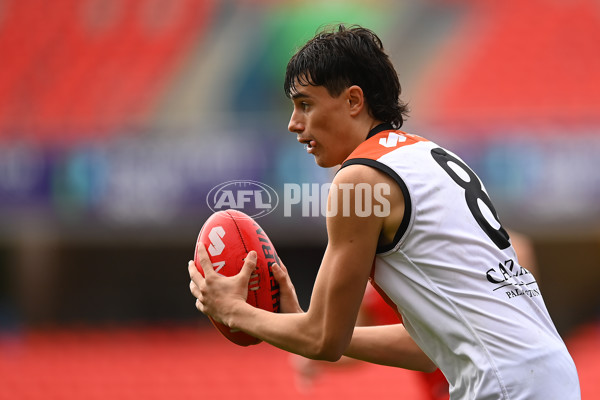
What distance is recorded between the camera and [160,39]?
14477mm

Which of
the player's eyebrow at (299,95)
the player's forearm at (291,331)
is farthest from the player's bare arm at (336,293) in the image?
the player's eyebrow at (299,95)

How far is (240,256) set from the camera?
8.98 ft

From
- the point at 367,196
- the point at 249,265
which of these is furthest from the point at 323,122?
the point at 249,265

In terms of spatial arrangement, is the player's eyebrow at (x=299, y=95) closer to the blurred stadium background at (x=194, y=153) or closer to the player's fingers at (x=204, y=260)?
the player's fingers at (x=204, y=260)

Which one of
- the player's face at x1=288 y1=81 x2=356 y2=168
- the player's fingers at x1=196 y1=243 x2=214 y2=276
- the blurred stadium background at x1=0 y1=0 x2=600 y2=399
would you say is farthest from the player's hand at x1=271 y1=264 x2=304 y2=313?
the blurred stadium background at x1=0 y1=0 x2=600 y2=399

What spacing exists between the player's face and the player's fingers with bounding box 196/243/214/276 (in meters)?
0.50

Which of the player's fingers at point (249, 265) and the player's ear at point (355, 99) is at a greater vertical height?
the player's ear at point (355, 99)

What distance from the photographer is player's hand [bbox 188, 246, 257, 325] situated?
2.56 m

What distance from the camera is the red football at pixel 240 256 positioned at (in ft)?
8.83

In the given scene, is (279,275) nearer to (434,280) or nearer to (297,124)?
(297,124)

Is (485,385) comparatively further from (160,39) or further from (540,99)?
(160,39)

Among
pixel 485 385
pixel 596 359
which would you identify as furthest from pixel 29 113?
pixel 485 385

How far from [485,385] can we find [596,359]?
8713mm

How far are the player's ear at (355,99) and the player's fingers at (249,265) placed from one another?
22.7 inches
